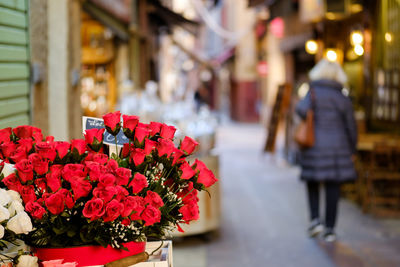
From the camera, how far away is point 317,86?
6.89 m

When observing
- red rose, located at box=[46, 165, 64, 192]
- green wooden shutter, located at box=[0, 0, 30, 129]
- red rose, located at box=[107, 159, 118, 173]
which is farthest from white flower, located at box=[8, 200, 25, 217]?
green wooden shutter, located at box=[0, 0, 30, 129]

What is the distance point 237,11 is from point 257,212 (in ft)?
93.9

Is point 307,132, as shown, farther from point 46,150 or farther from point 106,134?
point 46,150

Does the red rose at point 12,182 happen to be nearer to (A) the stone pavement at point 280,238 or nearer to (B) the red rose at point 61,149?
(B) the red rose at point 61,149

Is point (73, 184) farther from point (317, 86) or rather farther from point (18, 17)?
Result: point (317, 86)

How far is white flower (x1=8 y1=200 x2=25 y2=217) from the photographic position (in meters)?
2.21

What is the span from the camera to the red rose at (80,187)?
2236 mm

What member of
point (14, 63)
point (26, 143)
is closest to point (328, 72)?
point (14, 63)

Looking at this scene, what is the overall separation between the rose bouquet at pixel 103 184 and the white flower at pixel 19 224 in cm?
7

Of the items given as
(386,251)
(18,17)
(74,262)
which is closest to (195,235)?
(386,251)

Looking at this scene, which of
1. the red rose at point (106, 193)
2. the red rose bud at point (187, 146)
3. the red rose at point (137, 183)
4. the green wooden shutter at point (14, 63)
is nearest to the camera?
the red rose at point (106, 193)

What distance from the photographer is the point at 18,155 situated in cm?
237

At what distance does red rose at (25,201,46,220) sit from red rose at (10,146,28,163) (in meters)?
0.21

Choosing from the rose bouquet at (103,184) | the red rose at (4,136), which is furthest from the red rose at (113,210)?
the red rose at (4,136)
